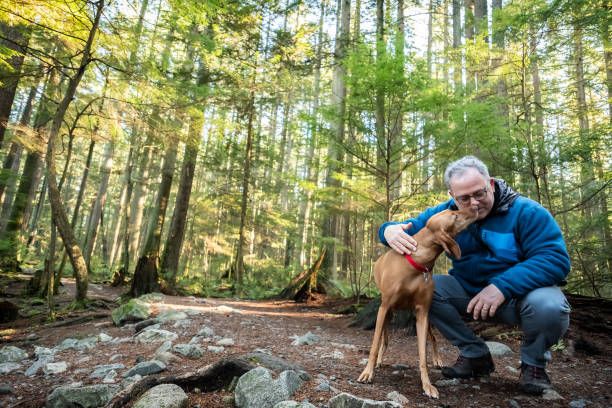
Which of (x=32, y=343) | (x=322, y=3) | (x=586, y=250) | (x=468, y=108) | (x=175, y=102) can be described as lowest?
(x=32, y=343)

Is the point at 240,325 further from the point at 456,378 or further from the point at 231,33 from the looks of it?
the point at 231,33

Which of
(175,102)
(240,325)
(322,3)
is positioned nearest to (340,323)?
(240,325)

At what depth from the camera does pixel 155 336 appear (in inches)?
164

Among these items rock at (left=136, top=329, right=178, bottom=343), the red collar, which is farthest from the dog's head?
rock at (left=136, top=329, right=178, bottom=343)

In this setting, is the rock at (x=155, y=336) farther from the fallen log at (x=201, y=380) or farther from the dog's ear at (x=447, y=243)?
the dog's ear at (x=447, y=243)

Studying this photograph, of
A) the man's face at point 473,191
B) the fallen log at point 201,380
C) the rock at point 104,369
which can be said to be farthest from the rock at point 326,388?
the rock at point 104,369

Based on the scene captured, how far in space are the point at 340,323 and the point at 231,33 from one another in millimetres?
10539

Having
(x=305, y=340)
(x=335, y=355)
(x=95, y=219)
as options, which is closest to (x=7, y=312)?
(x=305, y=340)

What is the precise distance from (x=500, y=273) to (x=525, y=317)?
0.36m

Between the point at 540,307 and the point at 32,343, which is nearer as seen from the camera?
the point at 540,307

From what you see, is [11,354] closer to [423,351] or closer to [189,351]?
[189,351]

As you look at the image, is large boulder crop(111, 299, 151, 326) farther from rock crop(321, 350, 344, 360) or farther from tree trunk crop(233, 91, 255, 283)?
tree trunk crop(233, 91, 255, 283)

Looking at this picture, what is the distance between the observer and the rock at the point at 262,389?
1964mm

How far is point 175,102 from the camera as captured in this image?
23.7 ft
